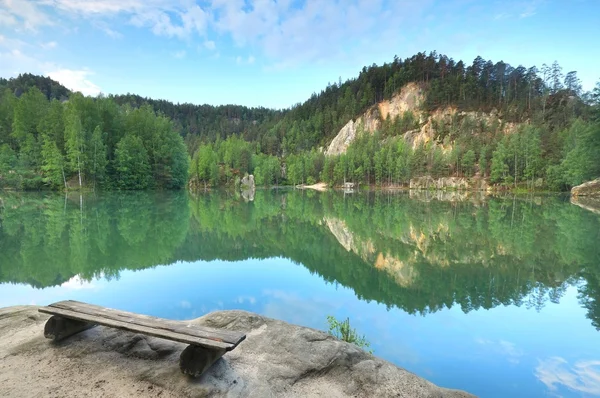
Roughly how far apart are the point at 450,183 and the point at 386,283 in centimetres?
8246

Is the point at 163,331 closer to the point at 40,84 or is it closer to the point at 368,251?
the point at 368,251

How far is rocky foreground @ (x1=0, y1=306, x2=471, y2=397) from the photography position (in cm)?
397

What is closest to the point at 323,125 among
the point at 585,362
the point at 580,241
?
the point at 580,241

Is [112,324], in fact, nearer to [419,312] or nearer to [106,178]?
[419,312]

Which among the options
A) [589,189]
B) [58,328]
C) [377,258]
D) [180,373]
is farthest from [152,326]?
[589,189]

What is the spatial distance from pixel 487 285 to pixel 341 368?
28.7 feet

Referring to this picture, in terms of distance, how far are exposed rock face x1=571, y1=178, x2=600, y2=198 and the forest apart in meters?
2.96

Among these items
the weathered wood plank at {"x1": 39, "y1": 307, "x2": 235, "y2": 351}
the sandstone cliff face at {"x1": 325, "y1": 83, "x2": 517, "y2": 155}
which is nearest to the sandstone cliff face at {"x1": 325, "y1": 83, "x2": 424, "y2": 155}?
the sandstone cliff face at {"x1": 325, "y1": 83, "x2": 517, "y2": 155}

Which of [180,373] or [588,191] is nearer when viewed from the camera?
[180,373]

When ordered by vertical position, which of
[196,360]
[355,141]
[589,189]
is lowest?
[589,189]

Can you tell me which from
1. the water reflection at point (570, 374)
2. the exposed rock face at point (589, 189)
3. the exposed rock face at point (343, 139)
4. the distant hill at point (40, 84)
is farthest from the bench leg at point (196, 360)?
the distant hill at point (40, 84)

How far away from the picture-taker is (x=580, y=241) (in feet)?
59.9

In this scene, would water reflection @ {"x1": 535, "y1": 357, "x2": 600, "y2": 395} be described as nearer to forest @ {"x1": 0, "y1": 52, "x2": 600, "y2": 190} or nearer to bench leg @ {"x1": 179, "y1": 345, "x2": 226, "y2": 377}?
bench leg @ {"x1": 179, "y1": 345, "x2": 226, "y2": 377}

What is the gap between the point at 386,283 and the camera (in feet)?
38.4
